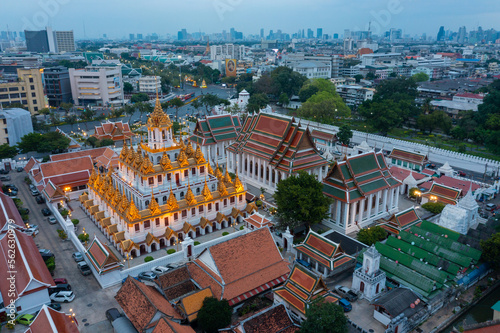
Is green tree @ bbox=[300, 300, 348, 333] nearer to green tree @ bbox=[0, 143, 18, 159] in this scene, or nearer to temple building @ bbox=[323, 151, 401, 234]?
temple building @ bbox=[323, 151, 401, 234]

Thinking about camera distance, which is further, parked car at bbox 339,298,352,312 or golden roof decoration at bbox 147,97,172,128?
golden roof decoration at bbox 147,97,172,128

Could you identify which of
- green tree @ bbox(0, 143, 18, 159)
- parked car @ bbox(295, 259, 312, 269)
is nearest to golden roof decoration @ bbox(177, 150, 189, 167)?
parked car @ bbox(295, 259, 312, 269)

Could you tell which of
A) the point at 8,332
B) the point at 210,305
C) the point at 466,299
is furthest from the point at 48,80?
the point at 466,299

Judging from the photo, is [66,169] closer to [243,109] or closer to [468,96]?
[243,109]

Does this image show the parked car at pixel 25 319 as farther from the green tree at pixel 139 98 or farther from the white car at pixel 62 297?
the green tree at pixel 139 98

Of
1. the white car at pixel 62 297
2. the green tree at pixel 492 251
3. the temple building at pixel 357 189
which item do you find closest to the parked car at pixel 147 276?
the white car at pixel 62 297

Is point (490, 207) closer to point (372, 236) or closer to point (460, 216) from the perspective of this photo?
point (460, 216)
